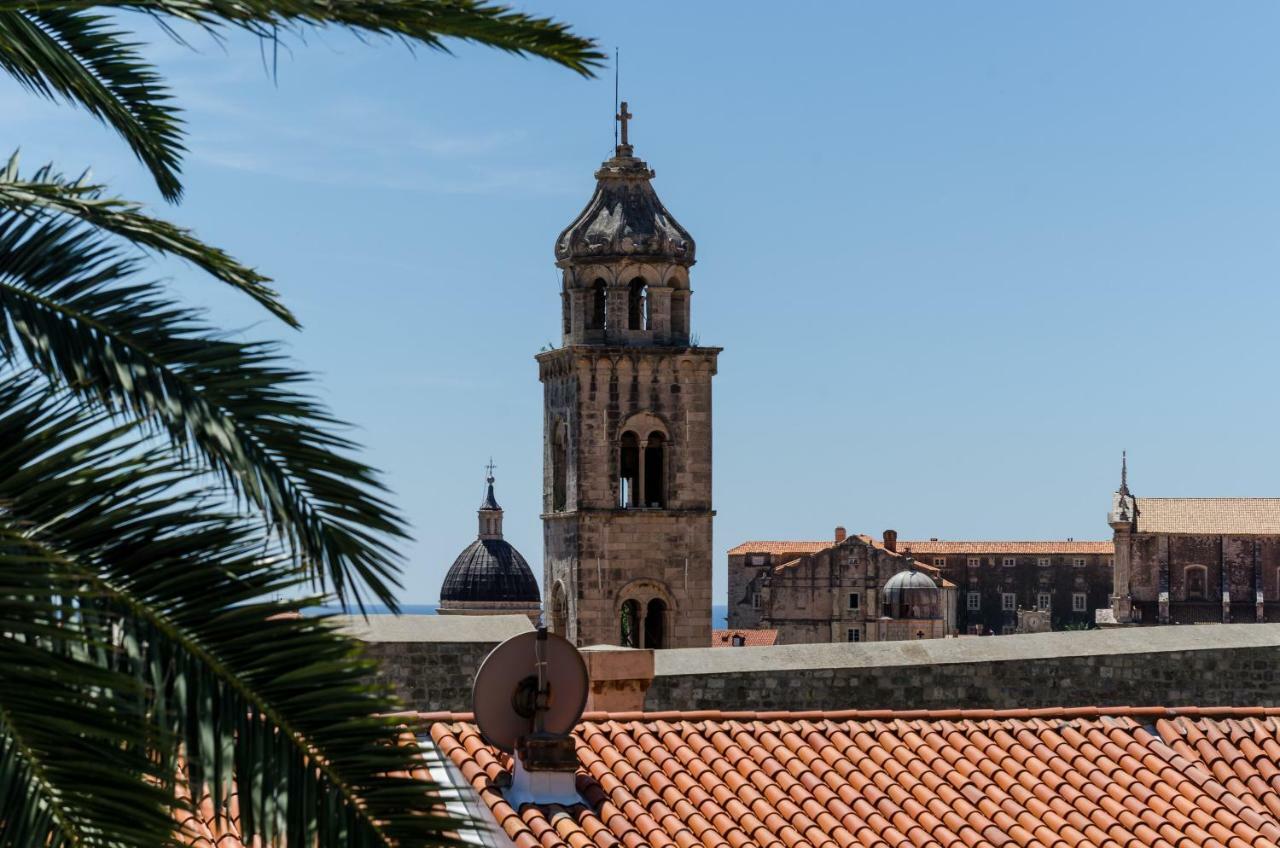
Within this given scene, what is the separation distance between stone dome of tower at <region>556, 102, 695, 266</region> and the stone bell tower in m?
0.02

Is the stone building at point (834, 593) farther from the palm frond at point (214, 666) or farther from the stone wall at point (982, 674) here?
the palm frond at point (214, 666)

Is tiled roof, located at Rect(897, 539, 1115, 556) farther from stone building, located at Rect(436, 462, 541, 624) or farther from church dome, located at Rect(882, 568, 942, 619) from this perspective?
stone building, located at Rect(436, 462, 541, 624)

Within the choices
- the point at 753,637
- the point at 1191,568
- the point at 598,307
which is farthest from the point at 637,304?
the point at 1191,568

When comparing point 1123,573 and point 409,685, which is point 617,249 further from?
point 1123,573

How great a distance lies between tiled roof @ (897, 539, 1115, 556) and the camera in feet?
336

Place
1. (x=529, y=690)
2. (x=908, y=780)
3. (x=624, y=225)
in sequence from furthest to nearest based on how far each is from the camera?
(x=624, y=225) → (x=908, y=780) → (x=529, y=690)

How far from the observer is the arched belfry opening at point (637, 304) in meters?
34.4

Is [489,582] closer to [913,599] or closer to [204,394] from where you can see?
[913,599]

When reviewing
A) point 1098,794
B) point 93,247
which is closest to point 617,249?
point 1098,794

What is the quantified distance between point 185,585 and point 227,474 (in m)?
0.26

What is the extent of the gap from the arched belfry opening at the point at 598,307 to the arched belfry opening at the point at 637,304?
1.38 ft

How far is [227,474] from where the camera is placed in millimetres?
4199

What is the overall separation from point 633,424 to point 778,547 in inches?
2686

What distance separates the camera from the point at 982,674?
1398cm
